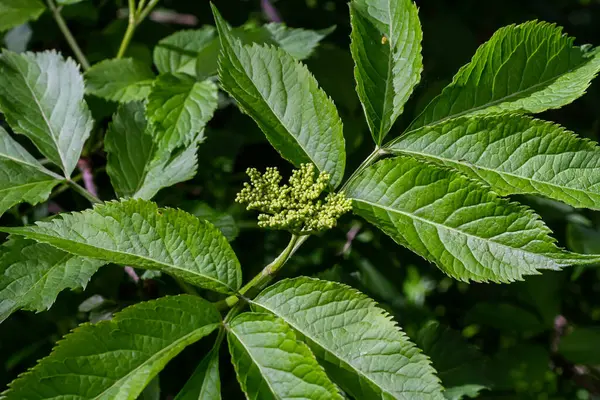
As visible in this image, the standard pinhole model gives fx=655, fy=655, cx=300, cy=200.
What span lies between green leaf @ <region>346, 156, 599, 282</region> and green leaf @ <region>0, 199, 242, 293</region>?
0.23 metres

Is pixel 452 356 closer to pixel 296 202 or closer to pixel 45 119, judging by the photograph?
pixel 296 202

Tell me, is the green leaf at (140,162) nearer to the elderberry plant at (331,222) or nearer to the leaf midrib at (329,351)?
the elderberry plant at (331,222)

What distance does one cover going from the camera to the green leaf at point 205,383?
36.5 inches

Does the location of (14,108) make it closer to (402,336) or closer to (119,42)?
(119,42)

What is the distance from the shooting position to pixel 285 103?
109 centimetres

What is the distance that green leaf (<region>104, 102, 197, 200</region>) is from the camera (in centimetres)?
127

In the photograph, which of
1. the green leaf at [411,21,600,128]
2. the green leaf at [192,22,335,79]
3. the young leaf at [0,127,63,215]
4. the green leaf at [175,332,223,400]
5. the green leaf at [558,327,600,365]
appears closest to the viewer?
the green leaf at [175,332,223,400]

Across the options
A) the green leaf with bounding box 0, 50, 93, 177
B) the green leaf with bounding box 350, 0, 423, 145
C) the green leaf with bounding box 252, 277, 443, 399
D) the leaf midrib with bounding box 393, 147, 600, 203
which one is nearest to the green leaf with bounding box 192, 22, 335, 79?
the green leaf with bounding box 0, 50, 93, 177

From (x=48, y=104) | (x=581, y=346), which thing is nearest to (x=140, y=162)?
(x=48, y=104)

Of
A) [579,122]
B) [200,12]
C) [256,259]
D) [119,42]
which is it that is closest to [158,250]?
[256,259]

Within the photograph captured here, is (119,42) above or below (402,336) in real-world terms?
above

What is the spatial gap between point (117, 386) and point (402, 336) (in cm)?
39

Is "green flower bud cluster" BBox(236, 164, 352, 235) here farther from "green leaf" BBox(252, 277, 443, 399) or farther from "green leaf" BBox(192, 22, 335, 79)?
"green leaf" BBox(192, 22, 335, 79)

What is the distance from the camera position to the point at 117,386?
0.85 m
